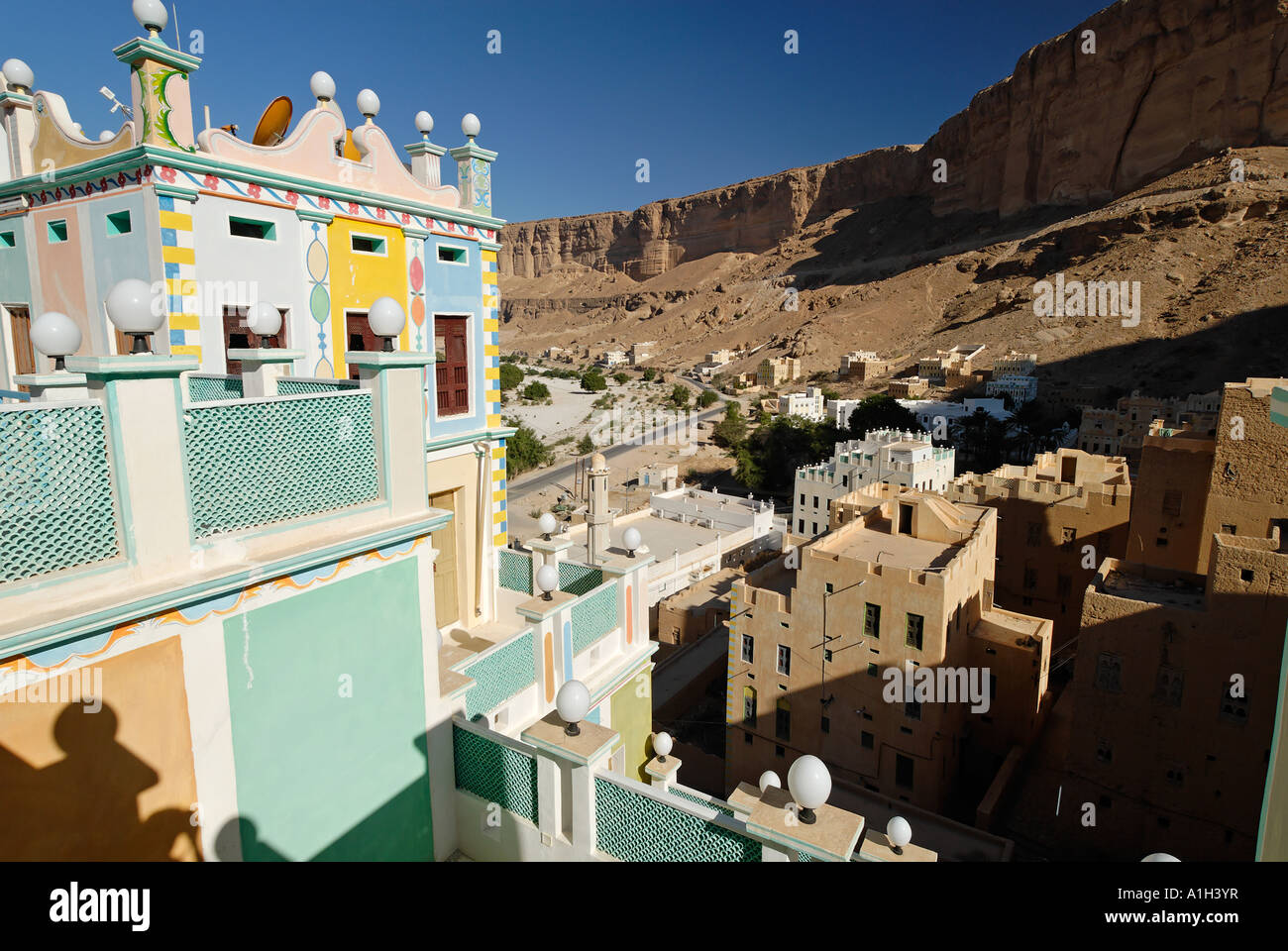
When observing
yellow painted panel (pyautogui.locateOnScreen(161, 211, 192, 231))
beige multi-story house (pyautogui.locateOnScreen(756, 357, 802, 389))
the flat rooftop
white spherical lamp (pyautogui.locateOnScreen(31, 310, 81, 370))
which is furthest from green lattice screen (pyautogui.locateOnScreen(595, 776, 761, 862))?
beige multi-story house (pyautogui.locateOnScreen(756, 357, 802, 389))

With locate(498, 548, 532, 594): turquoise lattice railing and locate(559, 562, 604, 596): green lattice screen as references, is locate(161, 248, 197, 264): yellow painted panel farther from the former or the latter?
locate(559, 562, 604, 596): green lattice screen

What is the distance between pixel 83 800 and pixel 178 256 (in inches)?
161

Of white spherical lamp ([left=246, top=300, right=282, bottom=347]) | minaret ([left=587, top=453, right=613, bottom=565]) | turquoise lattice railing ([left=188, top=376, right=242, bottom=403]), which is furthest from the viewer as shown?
minaret ([left=587, top=453, right=613, bottom=565])

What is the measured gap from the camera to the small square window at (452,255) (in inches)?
310

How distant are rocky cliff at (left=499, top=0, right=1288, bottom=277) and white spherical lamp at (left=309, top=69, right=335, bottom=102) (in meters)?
81.6

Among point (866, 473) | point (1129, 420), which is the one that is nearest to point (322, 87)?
point (866, 473)

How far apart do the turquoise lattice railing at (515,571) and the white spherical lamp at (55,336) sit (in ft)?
19.5

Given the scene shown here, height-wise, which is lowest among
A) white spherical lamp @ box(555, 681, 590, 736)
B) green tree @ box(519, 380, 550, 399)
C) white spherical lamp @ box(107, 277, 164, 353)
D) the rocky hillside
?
white spherical lamp @ box(555, 681, 590, 736)

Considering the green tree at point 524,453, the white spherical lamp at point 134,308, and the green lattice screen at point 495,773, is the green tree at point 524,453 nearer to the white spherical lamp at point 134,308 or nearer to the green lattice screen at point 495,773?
the green lattice screen at point 495,773

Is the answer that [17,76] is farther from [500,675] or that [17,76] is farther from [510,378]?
[510,378]

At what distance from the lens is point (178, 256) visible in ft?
18.4

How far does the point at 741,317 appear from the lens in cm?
10075

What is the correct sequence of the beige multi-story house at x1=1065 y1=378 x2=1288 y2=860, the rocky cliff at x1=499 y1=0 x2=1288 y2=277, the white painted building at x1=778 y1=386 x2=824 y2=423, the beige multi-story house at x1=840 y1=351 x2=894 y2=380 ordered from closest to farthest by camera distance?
1. the beige multi-story house at x1=1065 y1=378 x2=1288 y2=860
2. the white painted building at x1=778 y1=386 x2=824 y2=423
3. the rocky cliff at x1=499 y1=0 x2=1288 y2=277
4. the beige multi-story house at x1=840 y1=351 x2=894 y2=380

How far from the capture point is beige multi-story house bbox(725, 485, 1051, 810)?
45.9ft
